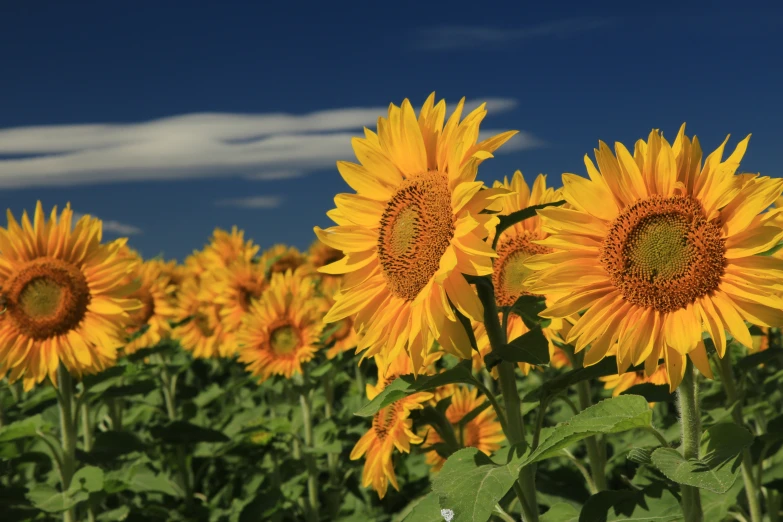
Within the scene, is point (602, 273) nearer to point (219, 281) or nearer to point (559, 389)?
point (559, 389)

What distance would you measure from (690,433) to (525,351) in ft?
2.16

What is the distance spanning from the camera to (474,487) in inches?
109

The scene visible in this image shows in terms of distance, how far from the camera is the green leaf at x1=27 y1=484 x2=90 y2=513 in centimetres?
524

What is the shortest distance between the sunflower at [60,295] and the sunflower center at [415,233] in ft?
10.3

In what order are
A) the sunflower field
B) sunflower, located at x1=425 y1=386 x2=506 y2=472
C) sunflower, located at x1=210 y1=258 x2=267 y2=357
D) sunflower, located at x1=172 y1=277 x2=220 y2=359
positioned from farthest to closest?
sunflower, located at x1=172 y1=277 x2=220 y2=359
sunflower, located at x1=210 y1=258 x2=267 y2=357
sunflower, located at x1=425 y1=386 x2=506 y2=472
the sunflower field

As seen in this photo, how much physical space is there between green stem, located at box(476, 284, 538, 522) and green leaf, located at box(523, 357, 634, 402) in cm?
11

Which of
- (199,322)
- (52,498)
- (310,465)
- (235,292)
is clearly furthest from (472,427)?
(199,322)

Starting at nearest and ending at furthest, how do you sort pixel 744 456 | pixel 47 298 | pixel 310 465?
pixel 744 456
pixel 47 298
pixel 310 465

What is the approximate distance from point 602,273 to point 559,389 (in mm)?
431

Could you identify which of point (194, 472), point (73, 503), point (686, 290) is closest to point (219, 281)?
point (194, 472)

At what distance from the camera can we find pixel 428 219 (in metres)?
3.05

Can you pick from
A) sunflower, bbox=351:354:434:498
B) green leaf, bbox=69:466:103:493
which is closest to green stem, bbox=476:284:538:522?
sunflower, bbox=351:354:434:498

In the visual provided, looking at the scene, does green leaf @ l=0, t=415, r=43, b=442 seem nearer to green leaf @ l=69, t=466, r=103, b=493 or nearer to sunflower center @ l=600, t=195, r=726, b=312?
green leaf @ l=69, t=466, r=103, b=493

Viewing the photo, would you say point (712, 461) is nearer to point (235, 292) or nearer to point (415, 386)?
point (415, 386)
